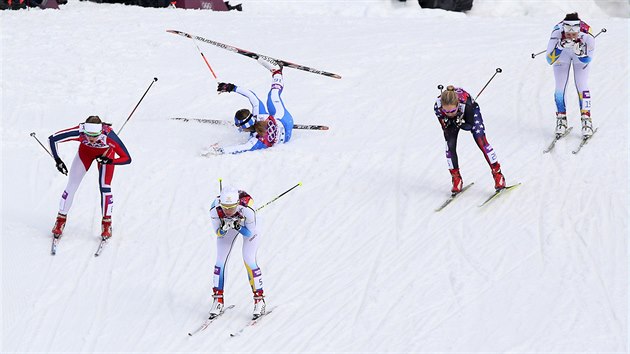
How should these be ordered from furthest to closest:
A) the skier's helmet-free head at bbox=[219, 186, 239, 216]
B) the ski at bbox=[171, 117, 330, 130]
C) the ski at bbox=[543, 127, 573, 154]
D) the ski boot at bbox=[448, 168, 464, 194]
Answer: the ski at bbox=[171, 117, 330, 130] < the ski at bbox=[543, 127, 573, 154] < the ski boot at bbox=[448, 168, 464, 194] < the skier's helmet-free head at bbox=[219, 186, 239, 216]

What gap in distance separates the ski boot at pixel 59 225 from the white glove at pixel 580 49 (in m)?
6.84

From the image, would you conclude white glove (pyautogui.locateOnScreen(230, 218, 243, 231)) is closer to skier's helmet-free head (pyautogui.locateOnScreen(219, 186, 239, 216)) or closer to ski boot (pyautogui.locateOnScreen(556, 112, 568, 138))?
skier's helmet-free head (pyautogui.locateOnScreen(219, 186, 239, 216))

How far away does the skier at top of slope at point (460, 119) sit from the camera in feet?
37.6

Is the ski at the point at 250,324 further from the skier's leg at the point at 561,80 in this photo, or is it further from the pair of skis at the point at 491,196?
the skier's leg at the point at 561,80

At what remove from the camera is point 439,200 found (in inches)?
494

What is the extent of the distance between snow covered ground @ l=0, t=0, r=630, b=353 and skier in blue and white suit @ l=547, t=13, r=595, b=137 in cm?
37

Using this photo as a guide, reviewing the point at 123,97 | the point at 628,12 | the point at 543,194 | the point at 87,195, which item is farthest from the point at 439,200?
the point at 628,12

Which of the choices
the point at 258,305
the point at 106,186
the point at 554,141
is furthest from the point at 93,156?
the point at 554,141

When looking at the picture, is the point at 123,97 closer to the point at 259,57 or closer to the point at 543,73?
the point at 259,57

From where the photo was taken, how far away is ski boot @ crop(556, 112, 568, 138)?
1390 cm

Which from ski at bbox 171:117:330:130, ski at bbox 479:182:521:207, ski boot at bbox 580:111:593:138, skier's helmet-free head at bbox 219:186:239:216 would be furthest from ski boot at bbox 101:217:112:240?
ski boot at bbox 580:111:593:138

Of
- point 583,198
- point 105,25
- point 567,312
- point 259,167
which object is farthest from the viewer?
point 105,25

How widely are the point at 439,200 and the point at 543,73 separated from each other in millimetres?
6023

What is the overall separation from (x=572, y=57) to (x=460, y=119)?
268cm
